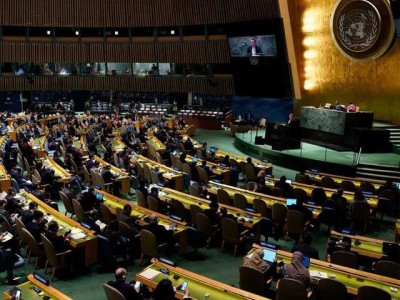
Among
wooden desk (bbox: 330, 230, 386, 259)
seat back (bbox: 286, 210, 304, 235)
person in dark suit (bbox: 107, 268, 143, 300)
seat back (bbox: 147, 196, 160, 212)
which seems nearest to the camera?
person in dark suit (bbox: 107, 268, 143, 300)

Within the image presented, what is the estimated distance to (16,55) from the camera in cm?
3212

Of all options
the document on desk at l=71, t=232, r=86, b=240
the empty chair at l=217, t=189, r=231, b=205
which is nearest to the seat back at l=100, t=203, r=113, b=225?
the document on desk at l=71, t=232, r=86, b=240

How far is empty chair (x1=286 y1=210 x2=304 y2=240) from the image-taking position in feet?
31.2

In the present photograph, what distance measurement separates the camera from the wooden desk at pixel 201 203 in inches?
376

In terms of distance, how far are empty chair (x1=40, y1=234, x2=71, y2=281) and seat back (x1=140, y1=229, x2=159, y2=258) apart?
4.65 feet

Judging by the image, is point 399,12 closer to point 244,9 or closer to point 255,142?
point 255,142

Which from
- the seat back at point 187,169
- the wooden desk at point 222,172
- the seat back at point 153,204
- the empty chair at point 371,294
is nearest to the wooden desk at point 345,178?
the wooden desk at point 222,172

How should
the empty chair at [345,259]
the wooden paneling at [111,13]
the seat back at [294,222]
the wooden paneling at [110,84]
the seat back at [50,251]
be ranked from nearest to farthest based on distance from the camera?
the empty chair at [345,259] → the seat back at [50,251] → the seat back at [294,222] → the wooden paneling at [111,13] → the wooden paneling at [110,84]

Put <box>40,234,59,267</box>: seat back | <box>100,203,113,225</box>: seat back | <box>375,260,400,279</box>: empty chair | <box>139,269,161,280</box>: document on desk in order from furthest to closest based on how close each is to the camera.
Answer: <box>100,203,113,225</box>: seat back → <box>40,234,59,267</box>: seat back → <box>375,260,400,279</box>: empty chair → <box>139,269,161,280</box>: document on desk

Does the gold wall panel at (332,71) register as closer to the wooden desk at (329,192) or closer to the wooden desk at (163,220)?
the wooden desk at (329,192)

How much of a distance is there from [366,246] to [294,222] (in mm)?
1962

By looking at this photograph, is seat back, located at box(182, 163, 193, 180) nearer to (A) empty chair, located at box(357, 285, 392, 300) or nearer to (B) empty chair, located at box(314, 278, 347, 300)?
(B) empty chair, located at box(314, 278, 347, 300)

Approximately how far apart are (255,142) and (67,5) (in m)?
19.9

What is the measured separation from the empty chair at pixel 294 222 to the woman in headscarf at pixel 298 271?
3.01 meters
